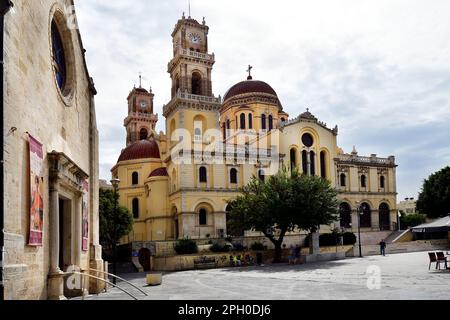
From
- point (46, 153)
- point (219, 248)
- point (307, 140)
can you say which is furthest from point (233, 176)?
point (46, 153)

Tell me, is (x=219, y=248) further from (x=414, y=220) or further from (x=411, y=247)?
(x=414, y=220)

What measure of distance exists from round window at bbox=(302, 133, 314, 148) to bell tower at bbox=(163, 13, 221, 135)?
11315 mm

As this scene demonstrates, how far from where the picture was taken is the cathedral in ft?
162

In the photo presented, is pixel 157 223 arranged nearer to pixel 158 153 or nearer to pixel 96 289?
pixel 158 153

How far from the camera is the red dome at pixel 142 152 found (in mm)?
57312

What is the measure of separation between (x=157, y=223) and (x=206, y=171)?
8.04 m

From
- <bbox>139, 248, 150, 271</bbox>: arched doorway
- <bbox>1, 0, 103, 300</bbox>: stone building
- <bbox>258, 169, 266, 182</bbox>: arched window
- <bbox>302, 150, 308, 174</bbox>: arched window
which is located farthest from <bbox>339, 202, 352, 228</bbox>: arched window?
<bbox>1, 0, 103, 300</bbox>: stone building

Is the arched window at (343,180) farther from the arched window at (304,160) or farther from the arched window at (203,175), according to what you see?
the arched window at (203,175)

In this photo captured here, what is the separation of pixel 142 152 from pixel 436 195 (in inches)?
1376

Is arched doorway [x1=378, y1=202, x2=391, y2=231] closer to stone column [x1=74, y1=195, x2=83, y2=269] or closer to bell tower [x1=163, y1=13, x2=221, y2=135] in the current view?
bell tower [x1=163, y1=13, x2=221, y2=135]

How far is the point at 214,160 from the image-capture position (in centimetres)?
5019

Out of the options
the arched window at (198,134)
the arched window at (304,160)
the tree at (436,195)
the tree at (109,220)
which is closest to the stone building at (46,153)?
the tree at (109,220)
